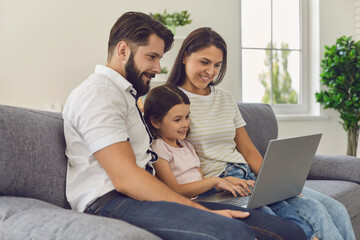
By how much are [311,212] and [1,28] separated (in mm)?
2659

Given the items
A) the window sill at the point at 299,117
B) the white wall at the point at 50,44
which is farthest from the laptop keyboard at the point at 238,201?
the window sill at the point at 299,117

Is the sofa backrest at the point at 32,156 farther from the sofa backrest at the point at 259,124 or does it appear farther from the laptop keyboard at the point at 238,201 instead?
the sofa backrest at the point at 259,124

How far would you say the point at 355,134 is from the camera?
3.86m

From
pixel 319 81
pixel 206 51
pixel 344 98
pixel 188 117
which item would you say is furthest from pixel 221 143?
pixel 319 81

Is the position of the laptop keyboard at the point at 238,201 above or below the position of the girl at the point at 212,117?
below

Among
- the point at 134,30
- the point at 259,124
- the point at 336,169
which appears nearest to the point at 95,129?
the point at 134,30

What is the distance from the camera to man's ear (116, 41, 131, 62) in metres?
1.39

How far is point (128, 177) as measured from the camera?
1.14m

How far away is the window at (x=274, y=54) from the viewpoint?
13.5 ft

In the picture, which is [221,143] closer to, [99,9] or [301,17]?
[99,9]

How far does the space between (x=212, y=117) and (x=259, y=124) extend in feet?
2.29

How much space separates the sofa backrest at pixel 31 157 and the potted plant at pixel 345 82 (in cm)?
302

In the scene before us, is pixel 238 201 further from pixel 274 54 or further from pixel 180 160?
pixel 274 54

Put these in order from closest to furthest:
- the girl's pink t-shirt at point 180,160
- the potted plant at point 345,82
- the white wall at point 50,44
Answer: the girl's pink t-shirt at point 180,160, the white wall at point 50,44, the potted plant at point 345,82
